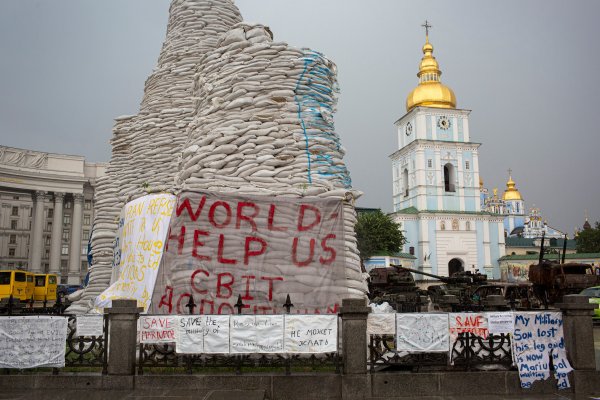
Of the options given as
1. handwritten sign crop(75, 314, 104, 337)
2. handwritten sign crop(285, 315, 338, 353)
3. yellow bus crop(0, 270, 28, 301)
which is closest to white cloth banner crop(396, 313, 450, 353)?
handwritten sign crop(285, 315, 338, 353)

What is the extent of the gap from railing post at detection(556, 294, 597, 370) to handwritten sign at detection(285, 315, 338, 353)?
2965 mm

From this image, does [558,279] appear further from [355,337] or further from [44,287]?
[44,287]

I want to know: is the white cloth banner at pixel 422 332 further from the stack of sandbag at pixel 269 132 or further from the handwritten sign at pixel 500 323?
the stack of sandbag at pixel 269 132

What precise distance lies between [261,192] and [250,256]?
0.92 metres

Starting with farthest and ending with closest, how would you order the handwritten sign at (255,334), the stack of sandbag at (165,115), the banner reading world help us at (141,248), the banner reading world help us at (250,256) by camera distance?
the stack of sandbag at (165,115)
the banner reading world help us at (141,248)
the banner reading world help us at (250,256)
the handwritten sign at (255,334)

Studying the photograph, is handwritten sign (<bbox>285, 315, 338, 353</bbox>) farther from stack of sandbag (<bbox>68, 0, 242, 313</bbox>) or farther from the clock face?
the clock face

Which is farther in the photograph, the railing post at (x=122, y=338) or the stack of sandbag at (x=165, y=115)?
the stack of sandbag at (x=165, y=115)

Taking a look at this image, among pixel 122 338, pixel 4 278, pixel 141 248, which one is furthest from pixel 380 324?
pixel 4 278

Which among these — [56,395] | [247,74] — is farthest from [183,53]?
[56,395]

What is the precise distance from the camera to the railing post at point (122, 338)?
606cm

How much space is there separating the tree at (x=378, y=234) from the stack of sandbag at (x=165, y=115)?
134ft

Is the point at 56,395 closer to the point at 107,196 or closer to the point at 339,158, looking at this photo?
the point at 339,158

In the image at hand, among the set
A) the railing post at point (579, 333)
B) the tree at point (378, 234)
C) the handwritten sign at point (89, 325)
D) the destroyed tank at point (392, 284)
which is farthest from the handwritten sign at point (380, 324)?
the tree at point (378, 234)

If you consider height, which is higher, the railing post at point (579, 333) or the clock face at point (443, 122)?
the clock face at point (443, 122)
